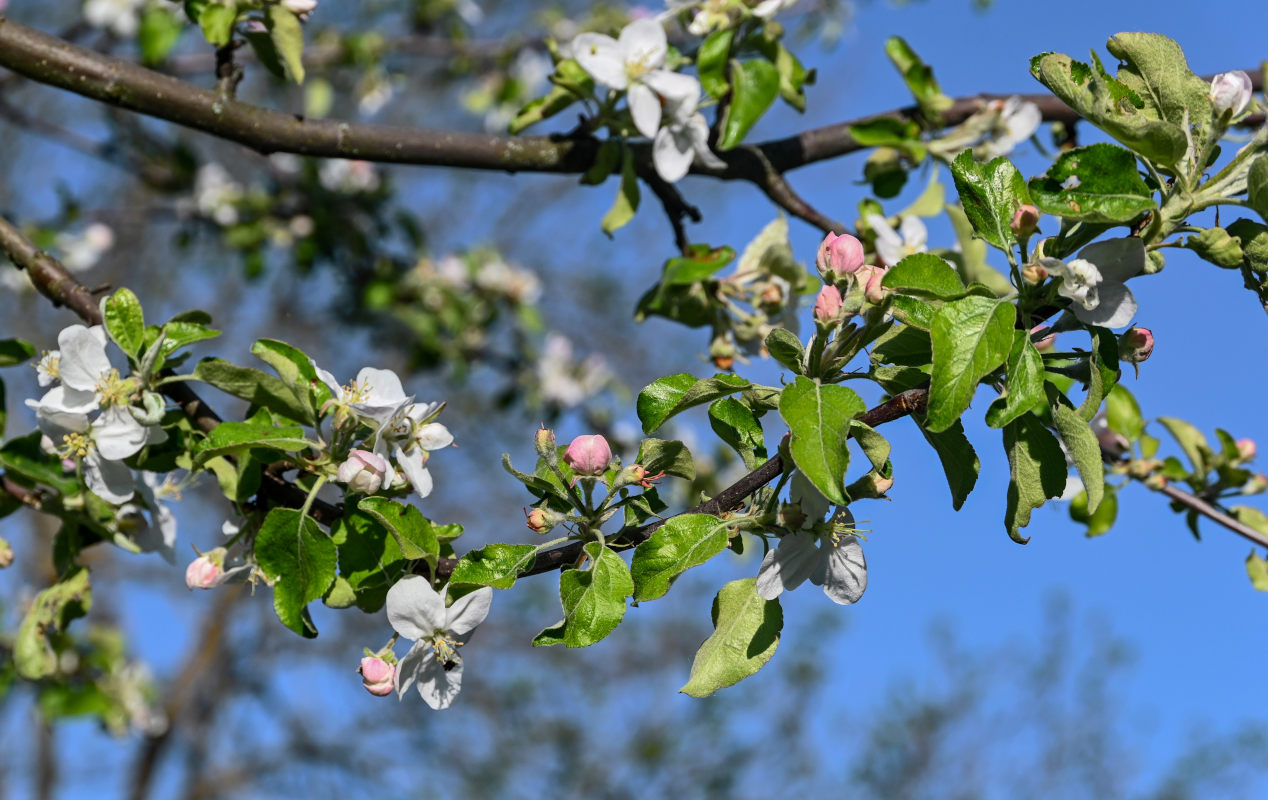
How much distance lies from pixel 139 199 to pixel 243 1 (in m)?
7.02

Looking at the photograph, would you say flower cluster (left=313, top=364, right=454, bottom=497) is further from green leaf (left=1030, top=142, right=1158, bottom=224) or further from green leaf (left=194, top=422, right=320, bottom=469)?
green leaf (left=1030, top=142, right=1158, bottom=224)

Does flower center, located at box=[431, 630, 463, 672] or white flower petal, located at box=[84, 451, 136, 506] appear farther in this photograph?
white flower petal, located at box=[84, 451, 136, 506]

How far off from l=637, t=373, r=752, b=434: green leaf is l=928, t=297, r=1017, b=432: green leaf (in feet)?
0.60

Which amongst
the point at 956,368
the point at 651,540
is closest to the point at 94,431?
the point at 651,540

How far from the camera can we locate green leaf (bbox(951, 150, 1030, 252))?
92 cm

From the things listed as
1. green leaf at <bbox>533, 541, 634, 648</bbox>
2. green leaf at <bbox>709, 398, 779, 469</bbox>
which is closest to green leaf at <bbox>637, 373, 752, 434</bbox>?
green leaf at <bbox>709, 398, 779, 469</bbox>

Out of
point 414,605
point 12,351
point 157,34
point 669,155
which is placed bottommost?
point 157,34

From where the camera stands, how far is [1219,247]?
90 centimetres

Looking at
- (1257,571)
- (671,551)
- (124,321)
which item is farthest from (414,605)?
(1257,571)

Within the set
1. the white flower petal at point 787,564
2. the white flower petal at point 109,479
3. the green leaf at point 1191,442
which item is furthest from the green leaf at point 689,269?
the green leaf at point 1191,442

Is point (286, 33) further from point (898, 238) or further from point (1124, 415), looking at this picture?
point (1124, 415)

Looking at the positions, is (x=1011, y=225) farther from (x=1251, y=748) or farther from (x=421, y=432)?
(x=1251, y=748)

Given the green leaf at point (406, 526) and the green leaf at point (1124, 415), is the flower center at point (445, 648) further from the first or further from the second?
the green leaf at point (1124, 415)

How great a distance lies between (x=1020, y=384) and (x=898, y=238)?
2.97 ft
